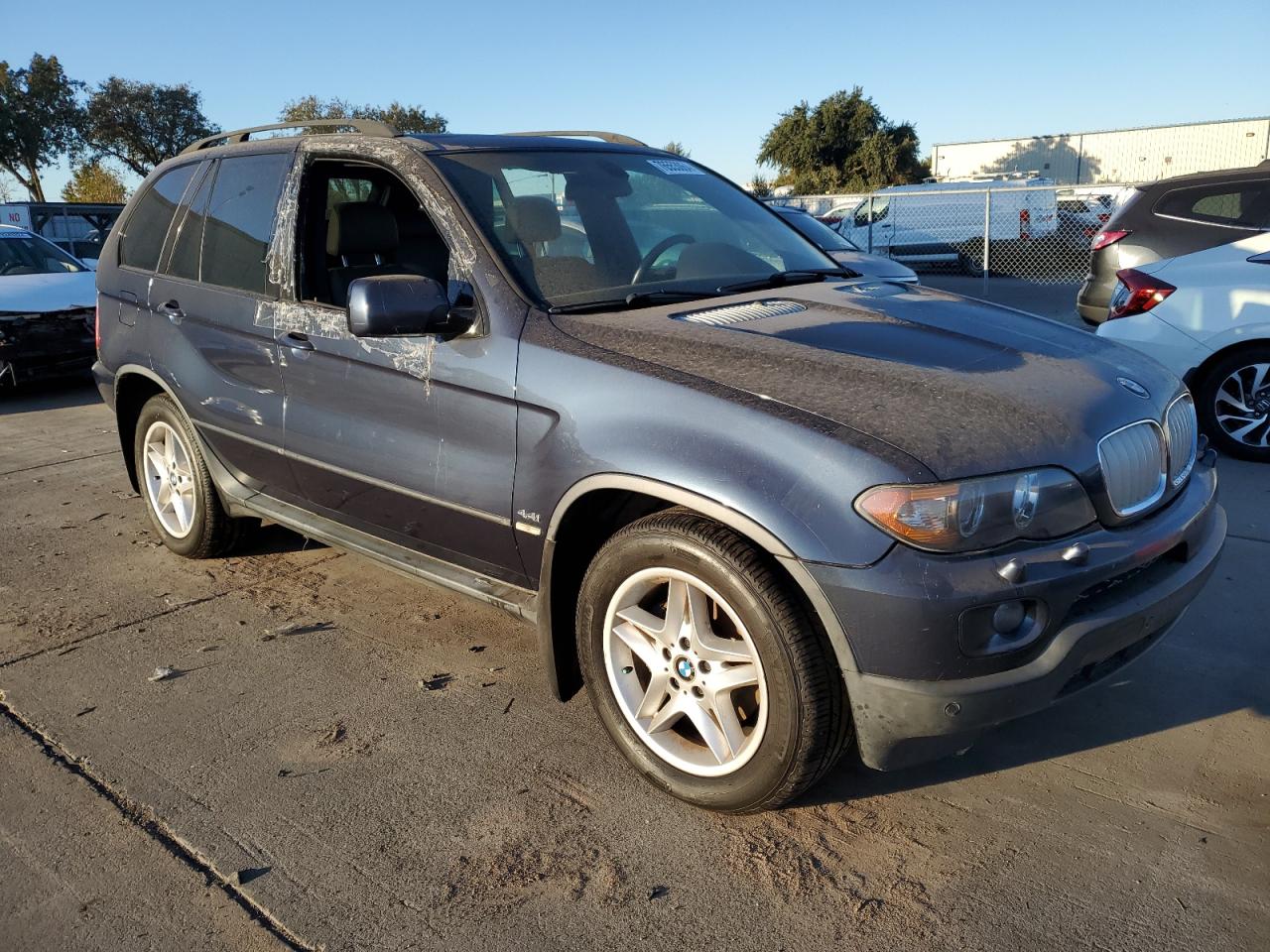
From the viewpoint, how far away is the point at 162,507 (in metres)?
5.01

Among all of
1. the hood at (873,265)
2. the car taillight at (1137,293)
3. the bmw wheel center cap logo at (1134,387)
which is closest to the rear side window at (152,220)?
the bmw wheel center cap logo at (1134,387)

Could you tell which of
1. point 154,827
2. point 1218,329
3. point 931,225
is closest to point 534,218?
point 154,827

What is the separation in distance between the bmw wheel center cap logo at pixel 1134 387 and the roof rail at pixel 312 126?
2.56 metres

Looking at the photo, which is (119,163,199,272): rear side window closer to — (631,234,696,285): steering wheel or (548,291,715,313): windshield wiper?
(631,234,696,285): steering wheel

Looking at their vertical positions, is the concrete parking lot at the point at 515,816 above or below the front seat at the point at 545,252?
below

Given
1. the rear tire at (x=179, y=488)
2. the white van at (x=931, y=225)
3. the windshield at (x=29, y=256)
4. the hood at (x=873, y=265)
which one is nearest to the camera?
the rear tire at (x=179, y=488)

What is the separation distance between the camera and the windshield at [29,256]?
399 inches

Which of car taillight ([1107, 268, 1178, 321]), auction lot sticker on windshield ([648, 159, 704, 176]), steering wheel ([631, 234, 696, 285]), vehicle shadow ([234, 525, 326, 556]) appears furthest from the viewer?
car taillight ([1107, 268, 1178, 321])

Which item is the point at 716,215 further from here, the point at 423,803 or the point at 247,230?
the point at 423,803

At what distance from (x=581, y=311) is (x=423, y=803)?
1.53 metres

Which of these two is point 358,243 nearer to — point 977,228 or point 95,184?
point 977,228

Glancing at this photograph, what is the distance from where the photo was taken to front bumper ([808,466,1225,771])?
2.36 m

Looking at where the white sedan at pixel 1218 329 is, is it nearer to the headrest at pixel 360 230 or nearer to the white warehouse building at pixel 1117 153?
the headrest at pixel 360 230

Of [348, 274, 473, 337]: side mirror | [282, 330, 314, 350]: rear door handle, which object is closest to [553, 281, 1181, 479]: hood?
[348, 274, 473, 337]: side mirror
